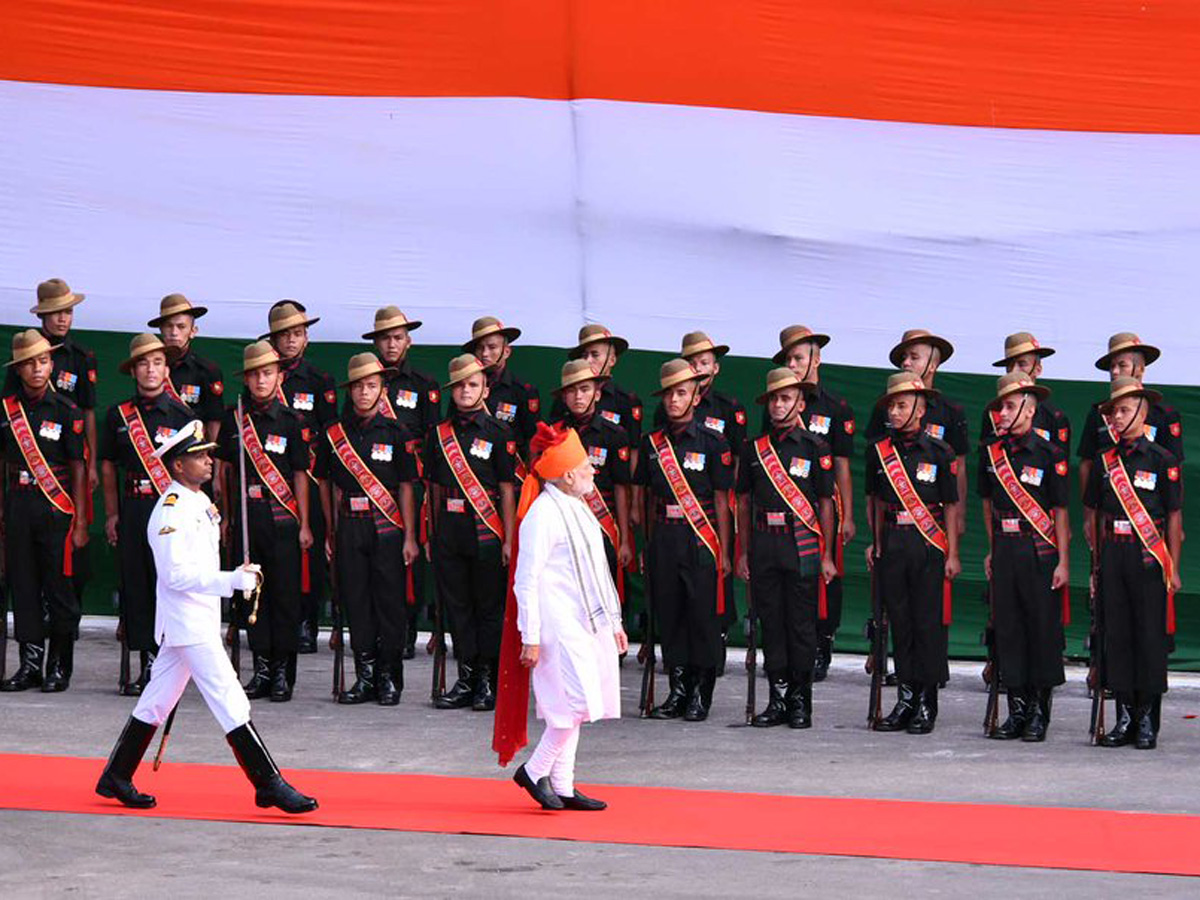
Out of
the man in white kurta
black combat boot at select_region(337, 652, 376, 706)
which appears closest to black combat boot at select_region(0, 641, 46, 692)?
black combat boot at select_region(337, 652, 376, 706)

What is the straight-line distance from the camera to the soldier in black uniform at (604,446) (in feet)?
39.7

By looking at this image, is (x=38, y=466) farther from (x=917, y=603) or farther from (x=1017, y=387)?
(x=1017, y=387)

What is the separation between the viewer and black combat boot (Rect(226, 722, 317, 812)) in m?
9.09

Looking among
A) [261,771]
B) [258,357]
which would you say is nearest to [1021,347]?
[258,357]

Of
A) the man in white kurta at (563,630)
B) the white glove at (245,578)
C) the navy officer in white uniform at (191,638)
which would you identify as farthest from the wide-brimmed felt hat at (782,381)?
the white glove at (245,578)

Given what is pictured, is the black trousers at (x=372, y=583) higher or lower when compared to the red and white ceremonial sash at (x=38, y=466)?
lower

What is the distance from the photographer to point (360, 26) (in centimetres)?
1501

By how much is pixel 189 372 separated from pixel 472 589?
6.49 feet

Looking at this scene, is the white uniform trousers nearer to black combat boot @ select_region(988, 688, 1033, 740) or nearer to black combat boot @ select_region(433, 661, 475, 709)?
black combat boot @ select_region(433, 661, 475, 709)

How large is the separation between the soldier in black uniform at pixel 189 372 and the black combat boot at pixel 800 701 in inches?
132

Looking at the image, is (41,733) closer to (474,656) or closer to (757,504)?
(474,656)

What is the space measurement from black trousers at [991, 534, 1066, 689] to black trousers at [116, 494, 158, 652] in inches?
166

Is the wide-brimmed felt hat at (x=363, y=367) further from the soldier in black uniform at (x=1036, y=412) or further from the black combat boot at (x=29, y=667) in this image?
the soldier in black uniform at (x=1036, y=412)

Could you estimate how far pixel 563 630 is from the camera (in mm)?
9344
